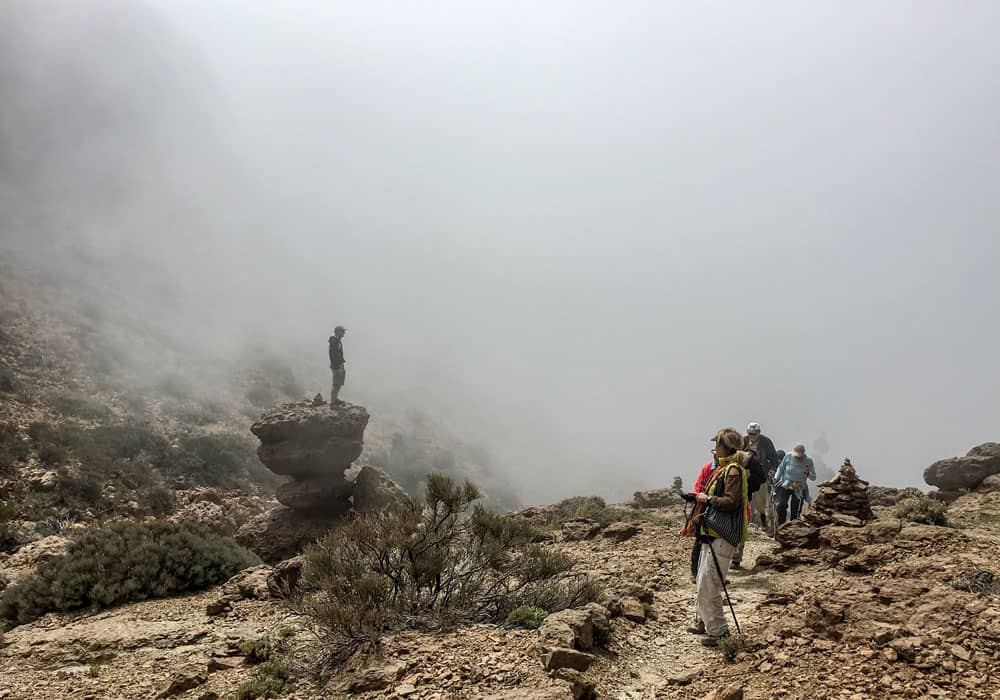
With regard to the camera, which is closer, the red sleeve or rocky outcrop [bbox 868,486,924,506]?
the red sleeve

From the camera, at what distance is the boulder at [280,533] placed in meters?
16.8

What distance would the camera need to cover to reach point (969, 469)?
1684cm

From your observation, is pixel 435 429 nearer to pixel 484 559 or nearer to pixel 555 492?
pixel 555 492

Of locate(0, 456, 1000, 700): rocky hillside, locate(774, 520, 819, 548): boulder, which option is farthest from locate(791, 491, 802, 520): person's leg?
locate(774, 520, 819, 548): boulder

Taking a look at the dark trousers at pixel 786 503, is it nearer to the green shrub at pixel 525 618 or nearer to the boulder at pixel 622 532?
the boulder at pixel 622 532

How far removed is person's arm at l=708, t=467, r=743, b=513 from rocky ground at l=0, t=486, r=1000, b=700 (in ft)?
4.21

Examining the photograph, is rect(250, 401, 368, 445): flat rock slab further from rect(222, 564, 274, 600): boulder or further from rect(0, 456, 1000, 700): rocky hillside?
rect(0, 456, 1000, 700): rocky hillside

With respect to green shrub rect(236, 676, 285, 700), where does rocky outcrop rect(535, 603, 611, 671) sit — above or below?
above

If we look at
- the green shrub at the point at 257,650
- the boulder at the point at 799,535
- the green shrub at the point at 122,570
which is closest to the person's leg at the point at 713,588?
the boulder at the point at 799,535

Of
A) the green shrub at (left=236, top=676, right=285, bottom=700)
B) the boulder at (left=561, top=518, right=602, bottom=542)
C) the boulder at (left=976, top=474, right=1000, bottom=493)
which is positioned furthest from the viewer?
the boulder at (left=976, top=474, right=1000, bottom=493)

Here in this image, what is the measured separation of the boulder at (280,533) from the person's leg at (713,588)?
1347 centimetres

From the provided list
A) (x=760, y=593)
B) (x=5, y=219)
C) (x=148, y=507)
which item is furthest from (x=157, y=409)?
(x=760, y=593)

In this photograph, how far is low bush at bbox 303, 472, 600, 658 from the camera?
6.07 meters

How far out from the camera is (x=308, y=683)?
18.1 feet
